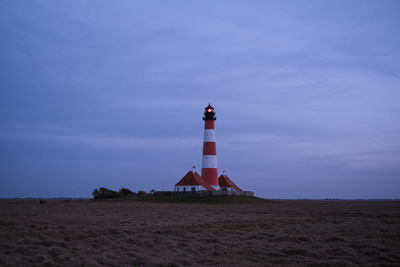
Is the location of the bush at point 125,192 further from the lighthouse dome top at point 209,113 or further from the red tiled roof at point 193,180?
the lighthouse dome top at point 209,113

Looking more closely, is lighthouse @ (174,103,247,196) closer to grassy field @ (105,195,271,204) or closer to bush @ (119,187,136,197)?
grassy field @ (105,195,271,204)

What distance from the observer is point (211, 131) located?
53.9 meters

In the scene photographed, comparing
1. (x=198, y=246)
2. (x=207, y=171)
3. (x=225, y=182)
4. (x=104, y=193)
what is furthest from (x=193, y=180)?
(x=198, y=246)

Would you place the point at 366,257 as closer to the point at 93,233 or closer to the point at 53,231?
the point at 93,233

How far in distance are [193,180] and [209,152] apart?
4.56m

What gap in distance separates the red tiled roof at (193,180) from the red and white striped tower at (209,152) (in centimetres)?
64

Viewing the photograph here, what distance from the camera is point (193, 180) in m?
53.1

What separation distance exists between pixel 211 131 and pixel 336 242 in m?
40.3

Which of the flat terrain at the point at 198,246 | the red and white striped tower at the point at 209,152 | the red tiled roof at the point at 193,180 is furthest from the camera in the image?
the red and white striped tower at the point at 209,152

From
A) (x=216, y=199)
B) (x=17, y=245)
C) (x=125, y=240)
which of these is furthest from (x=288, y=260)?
(x=216, y=199)

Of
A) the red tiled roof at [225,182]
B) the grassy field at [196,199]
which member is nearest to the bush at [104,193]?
the grassy field at [196,199]

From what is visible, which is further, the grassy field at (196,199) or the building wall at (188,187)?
the building wall at (188,187)

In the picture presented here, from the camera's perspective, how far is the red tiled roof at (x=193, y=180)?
52.8 meters

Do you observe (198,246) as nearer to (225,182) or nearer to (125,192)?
(225,182)
